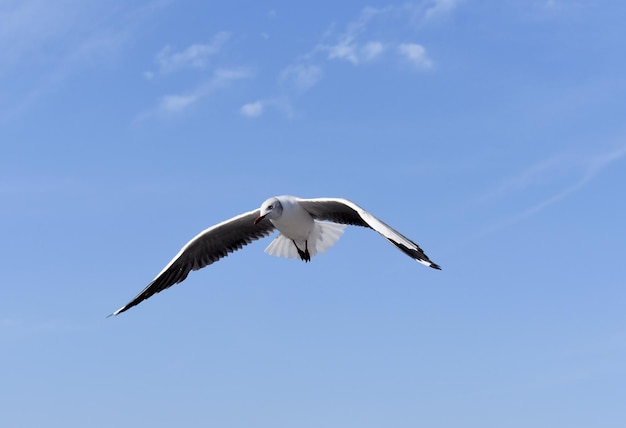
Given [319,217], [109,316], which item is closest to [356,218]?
[319,217]

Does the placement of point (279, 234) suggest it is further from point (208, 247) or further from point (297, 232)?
point (208, 247)

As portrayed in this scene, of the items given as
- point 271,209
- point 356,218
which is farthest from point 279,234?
point 356,218

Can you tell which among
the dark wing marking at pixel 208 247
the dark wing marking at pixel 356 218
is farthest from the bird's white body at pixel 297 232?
the dark wing marking at pixel 208 247

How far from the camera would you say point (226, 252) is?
14961 millimetres

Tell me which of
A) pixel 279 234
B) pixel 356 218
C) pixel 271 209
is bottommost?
pixel 271 209

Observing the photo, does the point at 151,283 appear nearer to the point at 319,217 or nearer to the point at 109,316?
the point at 109,316

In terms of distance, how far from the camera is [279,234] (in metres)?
15.2

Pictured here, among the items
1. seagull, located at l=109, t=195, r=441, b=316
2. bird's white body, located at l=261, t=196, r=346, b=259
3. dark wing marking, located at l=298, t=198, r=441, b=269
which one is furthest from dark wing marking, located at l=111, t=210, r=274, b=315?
dark wing marking, located at l=298, t=198, r=441, b=269

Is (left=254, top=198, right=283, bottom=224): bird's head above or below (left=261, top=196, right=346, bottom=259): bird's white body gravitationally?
below

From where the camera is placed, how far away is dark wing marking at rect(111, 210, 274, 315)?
14.5 metres

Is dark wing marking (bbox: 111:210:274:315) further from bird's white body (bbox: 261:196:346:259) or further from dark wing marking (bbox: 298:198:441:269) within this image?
dark wing marking (bbox: 298:198:441:269)

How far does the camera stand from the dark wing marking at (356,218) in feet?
37.1

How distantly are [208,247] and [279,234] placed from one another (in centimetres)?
126

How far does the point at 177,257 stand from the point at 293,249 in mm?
1997
